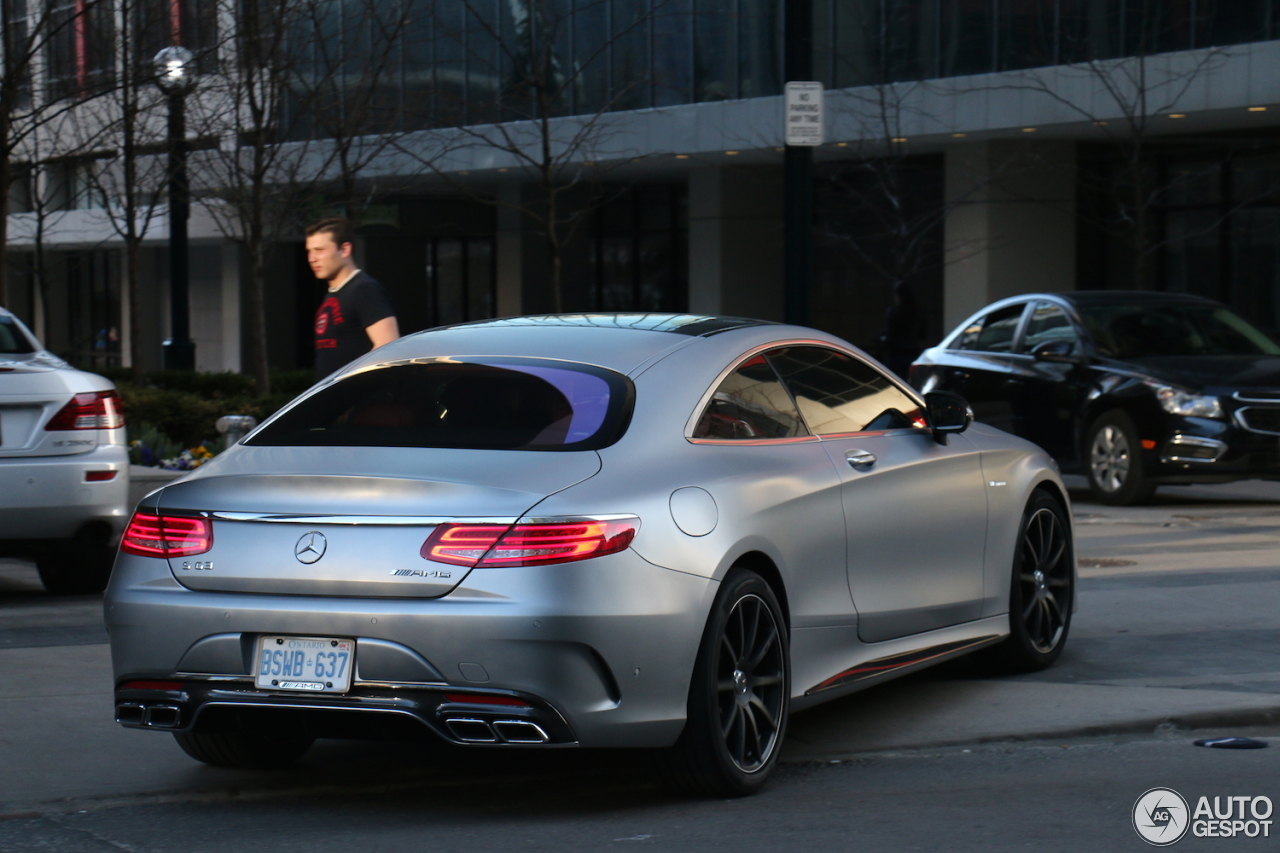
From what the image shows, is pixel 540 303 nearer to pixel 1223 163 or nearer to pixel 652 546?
pixel 1223 163

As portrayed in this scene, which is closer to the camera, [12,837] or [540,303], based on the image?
[12,837]

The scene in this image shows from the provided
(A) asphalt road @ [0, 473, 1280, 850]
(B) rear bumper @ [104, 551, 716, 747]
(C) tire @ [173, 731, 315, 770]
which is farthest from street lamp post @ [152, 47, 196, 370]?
(B) rear bumper @ [104, 551, 716, 747]

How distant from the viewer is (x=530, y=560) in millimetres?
4785

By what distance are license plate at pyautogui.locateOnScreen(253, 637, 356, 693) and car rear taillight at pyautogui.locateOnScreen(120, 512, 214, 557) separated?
0.36m

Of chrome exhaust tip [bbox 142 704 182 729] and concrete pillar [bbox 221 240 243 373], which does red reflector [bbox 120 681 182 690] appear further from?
concrete pillar [bbox 221 240 243 373]

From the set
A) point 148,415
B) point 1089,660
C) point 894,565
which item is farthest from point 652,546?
point 148,415

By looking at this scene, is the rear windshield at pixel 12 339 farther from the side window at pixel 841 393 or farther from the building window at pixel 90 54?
the building window at pixel 90 54

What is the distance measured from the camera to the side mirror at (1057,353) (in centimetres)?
1446

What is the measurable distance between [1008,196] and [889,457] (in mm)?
23520

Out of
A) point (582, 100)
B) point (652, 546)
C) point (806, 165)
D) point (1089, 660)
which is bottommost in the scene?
point (1089, 660)

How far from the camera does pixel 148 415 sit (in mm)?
16234

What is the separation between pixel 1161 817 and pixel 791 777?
1.17 meters

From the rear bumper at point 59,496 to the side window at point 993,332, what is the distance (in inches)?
330

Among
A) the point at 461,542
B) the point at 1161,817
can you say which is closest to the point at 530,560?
the point at 461,542
